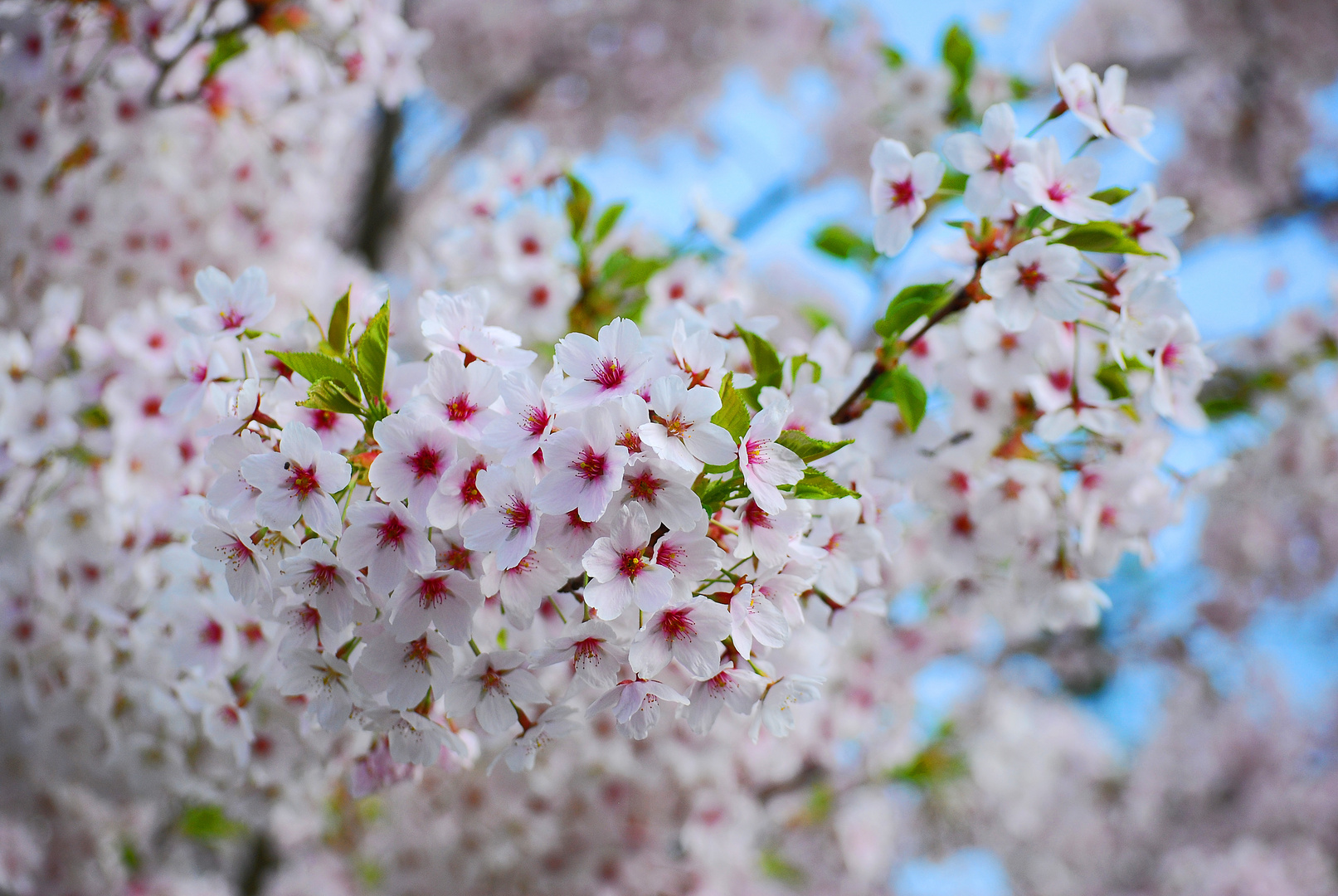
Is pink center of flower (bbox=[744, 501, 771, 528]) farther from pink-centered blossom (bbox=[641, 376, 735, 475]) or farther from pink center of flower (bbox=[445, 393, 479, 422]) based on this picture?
pink center of flower (bbox=[445, 393, 479, 422])

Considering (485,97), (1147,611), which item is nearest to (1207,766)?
(1147,611)

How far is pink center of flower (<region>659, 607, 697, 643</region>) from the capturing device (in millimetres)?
1154

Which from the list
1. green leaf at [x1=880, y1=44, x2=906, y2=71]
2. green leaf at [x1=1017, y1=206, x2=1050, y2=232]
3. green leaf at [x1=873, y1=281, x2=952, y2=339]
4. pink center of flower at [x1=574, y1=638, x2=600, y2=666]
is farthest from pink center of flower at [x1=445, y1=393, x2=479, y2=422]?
green leaf at [x1=880, y1=44, x2=906, y2=71]

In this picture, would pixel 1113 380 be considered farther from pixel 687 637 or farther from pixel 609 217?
pixel 609 217

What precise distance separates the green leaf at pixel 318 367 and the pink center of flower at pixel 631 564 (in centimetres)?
48

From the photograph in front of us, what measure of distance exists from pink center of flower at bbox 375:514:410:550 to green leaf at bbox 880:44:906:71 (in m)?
2.88

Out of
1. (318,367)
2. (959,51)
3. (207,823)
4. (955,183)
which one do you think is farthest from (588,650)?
(207,823)

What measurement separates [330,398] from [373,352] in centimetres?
9

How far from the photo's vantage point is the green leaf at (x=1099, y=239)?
138cm

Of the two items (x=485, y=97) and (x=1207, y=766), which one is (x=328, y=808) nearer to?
(x=485, y=97)

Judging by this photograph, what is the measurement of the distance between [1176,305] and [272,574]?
1530 mm

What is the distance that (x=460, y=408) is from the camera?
Answer: 3.72ft

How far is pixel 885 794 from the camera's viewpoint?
4.36 meters

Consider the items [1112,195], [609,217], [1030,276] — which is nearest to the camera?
[1030,276]
